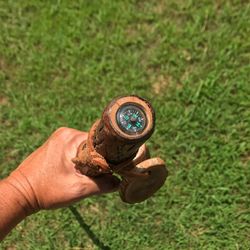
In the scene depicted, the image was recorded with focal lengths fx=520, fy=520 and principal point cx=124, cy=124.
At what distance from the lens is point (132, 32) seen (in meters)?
4.20

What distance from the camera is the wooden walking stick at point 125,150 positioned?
1.84 m

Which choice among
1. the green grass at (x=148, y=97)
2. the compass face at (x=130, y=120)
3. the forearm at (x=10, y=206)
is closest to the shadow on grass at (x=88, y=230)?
the green grass at (x=148, y=97)

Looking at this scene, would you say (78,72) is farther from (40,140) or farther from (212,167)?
(212,167)

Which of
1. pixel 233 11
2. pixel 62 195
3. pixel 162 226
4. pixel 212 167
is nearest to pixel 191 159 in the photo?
pixel 212 167

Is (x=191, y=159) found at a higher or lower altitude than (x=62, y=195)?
lower

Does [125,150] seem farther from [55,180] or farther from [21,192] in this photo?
[21,192]

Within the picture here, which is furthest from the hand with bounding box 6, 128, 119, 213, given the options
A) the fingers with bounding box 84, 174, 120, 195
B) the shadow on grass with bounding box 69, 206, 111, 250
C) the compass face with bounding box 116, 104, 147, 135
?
the shadow on grass with bounding box 69, 206, 111, 250

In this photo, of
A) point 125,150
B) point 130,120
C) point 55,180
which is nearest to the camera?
point 130,120

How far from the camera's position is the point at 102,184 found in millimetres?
2297

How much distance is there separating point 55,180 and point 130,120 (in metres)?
0.59

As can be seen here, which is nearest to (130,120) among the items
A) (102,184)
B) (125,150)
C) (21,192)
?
(125,150)

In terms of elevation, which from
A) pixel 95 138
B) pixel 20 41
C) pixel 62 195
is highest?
pixel 20 41

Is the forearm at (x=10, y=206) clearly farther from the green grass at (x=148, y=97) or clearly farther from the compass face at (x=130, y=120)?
the green grass at (x=148, y=97)

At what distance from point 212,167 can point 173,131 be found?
1.25 feet
